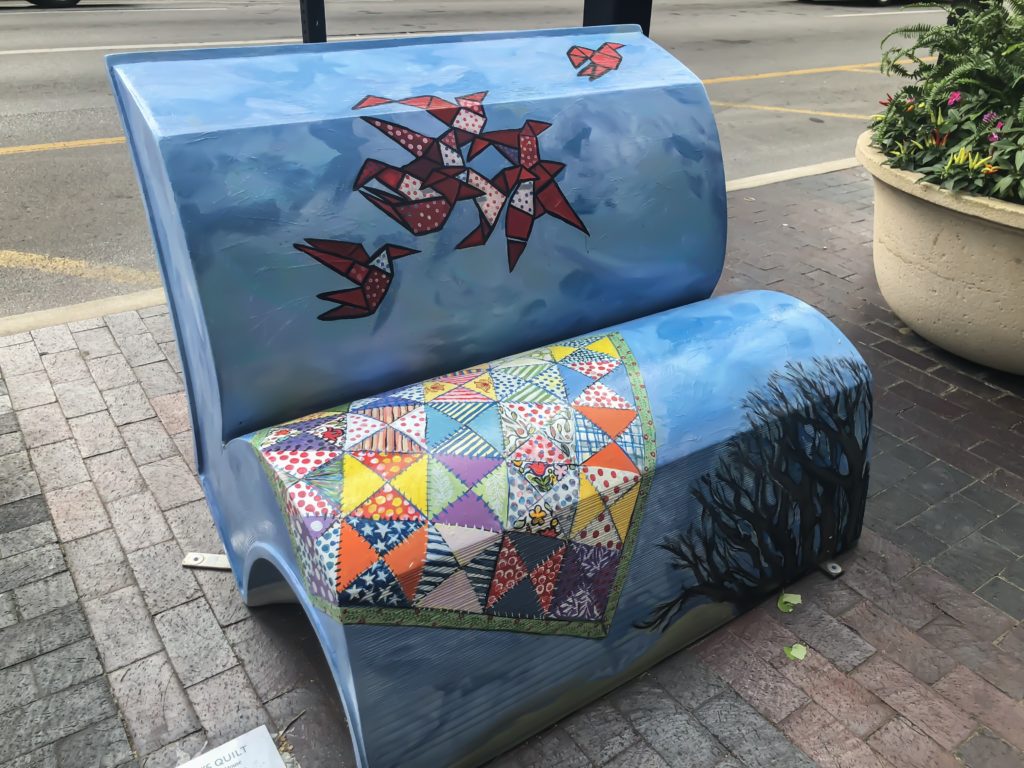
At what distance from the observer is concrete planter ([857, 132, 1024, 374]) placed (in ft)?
13.3

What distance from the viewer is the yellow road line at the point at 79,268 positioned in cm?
542

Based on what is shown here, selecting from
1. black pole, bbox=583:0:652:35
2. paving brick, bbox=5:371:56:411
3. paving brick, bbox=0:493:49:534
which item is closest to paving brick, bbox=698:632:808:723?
paving brick, bbox=0:493:49:534

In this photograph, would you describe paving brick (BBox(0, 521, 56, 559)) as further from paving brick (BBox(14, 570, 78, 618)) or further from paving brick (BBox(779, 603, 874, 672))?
paving brick (BBox(779, 603, 874, 672))

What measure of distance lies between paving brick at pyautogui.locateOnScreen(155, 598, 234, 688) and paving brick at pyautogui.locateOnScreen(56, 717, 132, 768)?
24 cm

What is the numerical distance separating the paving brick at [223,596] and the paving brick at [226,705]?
9.6 inches

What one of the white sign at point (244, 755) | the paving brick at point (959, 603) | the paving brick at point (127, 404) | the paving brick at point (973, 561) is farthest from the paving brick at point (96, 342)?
the paving brick at point (973, 561)

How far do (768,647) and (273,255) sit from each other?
2.11m

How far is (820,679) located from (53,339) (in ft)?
13.6

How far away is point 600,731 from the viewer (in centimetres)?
256

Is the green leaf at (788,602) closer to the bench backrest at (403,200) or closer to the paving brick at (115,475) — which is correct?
the bench backrest at (403,200)

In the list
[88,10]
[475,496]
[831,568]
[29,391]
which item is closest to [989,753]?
[831,568]

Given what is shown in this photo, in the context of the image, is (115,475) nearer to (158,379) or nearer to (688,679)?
(158,379)

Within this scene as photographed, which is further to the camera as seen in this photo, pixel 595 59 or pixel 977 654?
pixel 595 59

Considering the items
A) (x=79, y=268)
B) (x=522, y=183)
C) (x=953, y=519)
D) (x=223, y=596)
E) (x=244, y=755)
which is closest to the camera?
(x=244, y=755)
